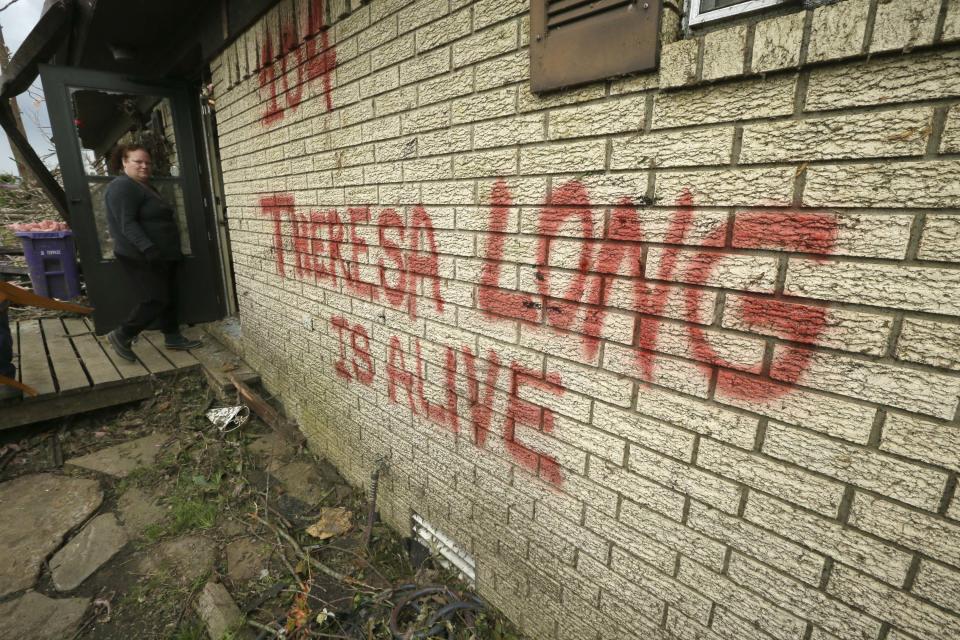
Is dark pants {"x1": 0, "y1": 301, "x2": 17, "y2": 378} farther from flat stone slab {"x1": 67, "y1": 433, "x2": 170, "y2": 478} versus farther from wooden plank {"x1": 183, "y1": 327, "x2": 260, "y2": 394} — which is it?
wooden plank {"x1": 183, "y1": 327, "x2": 260, "y2": 394}

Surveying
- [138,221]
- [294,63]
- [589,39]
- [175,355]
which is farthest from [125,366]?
[589,39]

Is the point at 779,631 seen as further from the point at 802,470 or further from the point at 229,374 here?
the point at 229,374

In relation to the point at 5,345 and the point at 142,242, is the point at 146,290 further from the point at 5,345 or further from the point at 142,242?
the point at 5,345

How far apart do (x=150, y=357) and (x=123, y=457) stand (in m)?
1.38

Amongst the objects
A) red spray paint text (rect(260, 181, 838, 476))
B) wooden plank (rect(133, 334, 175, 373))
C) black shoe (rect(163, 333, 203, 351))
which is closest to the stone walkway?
wooden plank (rect(133, 334, 175, 373))

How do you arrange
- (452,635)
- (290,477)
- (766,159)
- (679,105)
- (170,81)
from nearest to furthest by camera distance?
(766,159) < (679,105) < (452,635) < (290,477) < (170,81)

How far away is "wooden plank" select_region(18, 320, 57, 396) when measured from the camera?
3506 millimetres

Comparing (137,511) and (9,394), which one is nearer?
(137,511)

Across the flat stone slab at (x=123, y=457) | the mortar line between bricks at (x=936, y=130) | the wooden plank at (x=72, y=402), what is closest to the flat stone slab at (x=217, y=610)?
the flat stone slab at (x=123, y=457)

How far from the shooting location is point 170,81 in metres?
4.33

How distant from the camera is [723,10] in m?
1.05

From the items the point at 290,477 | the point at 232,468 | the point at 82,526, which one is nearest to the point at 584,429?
the point at 290,477

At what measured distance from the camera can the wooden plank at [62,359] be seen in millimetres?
3574

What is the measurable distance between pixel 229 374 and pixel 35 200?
1308 centimetres
